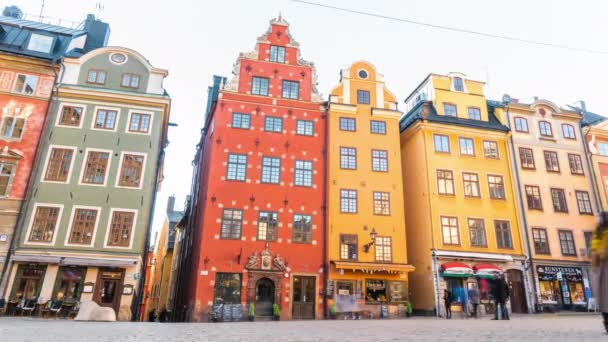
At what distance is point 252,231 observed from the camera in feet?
79.7

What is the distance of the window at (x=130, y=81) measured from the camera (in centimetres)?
2634

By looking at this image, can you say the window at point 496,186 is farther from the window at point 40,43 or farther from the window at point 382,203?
the window at point 40,43

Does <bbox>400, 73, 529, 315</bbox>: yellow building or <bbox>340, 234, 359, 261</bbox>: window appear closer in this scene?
<bbox>340, 234, 359, 261</bbox>: window

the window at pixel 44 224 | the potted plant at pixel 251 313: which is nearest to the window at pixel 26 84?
the window at pixel 44 224

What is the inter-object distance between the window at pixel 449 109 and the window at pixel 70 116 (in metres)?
24.6

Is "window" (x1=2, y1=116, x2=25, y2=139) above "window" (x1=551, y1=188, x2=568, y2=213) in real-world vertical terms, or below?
above

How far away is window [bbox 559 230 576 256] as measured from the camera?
28.4 meters

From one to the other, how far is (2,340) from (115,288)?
14.9 metres

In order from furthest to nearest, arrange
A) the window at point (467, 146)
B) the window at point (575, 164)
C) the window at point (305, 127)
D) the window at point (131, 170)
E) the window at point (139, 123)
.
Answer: the window at point (575, 164) → the window at point (467, 146) → the window at point (305, 127) → the window at point (139, 123) → the window at point (131, 170)

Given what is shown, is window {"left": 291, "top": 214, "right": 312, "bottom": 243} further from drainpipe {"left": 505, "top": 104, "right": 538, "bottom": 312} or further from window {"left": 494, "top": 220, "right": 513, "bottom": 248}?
drainpipe {"left": 505, "top": 104, "right": 538, "bottom": 312}

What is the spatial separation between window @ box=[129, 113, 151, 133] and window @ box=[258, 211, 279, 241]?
9.00 meters

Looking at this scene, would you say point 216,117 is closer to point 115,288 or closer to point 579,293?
point 115,288

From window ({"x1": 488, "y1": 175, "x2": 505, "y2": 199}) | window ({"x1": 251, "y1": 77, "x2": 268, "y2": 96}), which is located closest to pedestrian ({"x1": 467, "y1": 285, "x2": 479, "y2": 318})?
window ({"x1": 488, "y1": 175, "x2": 505, "y2": 199})

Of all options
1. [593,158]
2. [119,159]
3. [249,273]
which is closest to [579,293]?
[593,158]
